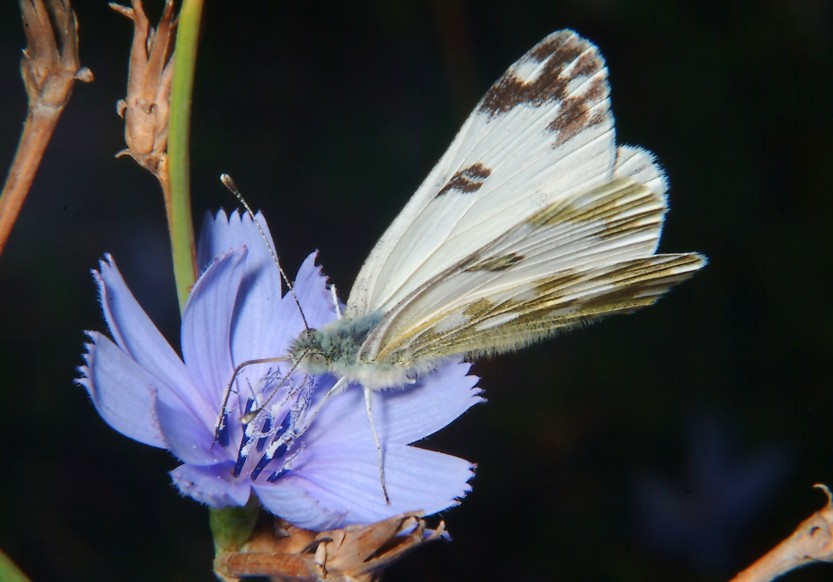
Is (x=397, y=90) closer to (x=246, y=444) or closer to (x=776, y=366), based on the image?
(x=776, y=366)

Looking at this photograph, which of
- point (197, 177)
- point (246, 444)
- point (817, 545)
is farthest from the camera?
point (197, 177)

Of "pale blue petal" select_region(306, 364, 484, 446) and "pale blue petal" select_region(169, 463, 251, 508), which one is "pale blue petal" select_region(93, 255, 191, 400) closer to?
"pale blue petal" select_region(169, 463, 251, 508)

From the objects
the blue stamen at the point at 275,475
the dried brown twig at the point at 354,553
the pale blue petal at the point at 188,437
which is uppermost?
the pale blue petal at the point at 188,437

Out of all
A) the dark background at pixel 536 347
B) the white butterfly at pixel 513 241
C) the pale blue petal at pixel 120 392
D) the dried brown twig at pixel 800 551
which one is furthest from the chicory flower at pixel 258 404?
the dark background at pixel 536 347

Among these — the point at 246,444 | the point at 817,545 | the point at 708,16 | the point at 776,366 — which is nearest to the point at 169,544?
the point at 246,444

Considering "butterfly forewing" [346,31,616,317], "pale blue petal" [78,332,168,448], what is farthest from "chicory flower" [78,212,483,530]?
"butterfly forewing" [346,31,616,317]

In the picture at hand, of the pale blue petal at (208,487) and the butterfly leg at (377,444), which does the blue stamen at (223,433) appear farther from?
the butterfly leg at (377,444)

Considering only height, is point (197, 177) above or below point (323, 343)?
above
